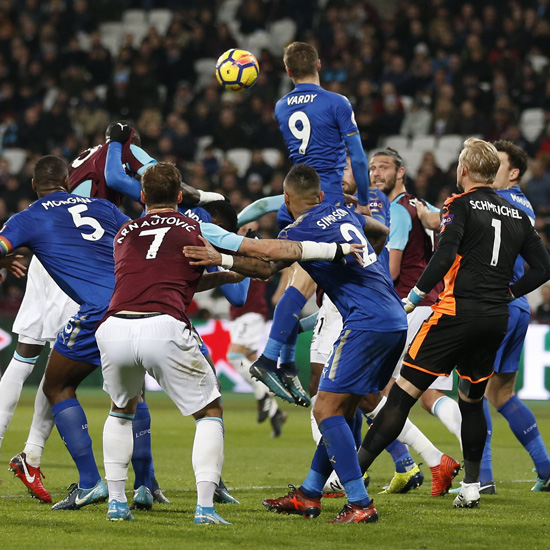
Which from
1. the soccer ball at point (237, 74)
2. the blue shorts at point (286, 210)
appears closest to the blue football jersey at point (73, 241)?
the blue shorts at point (286, 210)

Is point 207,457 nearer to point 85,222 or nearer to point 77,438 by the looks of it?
point 77,438

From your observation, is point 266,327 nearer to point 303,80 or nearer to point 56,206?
point 303,80

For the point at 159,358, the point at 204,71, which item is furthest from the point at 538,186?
the point at 159,358

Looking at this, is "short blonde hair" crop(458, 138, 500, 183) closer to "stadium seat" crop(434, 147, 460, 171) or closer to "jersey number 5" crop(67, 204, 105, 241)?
"jersey number 5" crop(67, 204, 105, 241)

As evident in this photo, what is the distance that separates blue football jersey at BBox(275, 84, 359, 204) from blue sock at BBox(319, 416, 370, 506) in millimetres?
2454

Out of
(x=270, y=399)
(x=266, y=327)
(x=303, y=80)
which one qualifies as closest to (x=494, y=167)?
(x=303, y=80)

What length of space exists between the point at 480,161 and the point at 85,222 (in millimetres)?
2648

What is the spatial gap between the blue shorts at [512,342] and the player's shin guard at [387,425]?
1.45m

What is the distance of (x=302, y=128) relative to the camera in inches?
325

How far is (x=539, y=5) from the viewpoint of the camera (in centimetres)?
2020

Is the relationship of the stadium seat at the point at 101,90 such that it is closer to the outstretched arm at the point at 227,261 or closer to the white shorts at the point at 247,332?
the white shorts at the point at 247,332

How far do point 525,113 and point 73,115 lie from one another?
28.4ft

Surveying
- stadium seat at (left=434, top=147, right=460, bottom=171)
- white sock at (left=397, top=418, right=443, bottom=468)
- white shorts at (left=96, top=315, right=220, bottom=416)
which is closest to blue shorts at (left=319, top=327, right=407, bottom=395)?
white shorts at (left=96, top=315, right=220, bottom=416)

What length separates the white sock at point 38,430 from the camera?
742 cm
